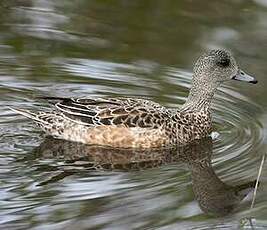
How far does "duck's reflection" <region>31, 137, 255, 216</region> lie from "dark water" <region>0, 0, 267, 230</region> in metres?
0.01

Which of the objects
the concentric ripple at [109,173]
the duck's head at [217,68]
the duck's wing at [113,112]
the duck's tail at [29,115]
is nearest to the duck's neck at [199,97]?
the duck's head at [217,68]

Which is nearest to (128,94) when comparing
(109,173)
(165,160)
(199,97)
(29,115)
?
(199,97)

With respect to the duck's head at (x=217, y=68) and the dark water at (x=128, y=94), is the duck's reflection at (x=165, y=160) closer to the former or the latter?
the dark water at (x=128, y=94)

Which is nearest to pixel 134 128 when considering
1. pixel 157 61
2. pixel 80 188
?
pixel 80 188

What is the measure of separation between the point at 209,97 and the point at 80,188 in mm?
2200

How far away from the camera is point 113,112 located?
9.32 m

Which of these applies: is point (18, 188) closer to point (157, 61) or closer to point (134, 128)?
point (134, 128)

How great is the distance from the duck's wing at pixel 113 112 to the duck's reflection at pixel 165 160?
24 centimetres

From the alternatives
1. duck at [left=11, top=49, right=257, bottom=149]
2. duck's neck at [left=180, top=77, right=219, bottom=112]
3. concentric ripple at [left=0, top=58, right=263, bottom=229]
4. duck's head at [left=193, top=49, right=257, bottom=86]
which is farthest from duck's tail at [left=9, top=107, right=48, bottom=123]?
duck's head at [left=193, top=49, right=257, bottom=86]

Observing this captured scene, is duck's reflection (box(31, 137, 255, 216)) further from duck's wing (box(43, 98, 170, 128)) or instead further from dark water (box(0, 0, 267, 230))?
duck's wing (box(43, 98, 170, 128))

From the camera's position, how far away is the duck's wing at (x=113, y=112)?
9.30 meters

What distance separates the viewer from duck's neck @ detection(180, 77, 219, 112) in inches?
383

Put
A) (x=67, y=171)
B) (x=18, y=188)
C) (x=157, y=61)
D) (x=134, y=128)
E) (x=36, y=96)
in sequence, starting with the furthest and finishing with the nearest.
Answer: (x=157, y=61) → (x=36, y=96) → (x=134, y=128) → (x=67, y=171) → (x=18, y=188)

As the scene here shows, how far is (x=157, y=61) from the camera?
11.2 metres
